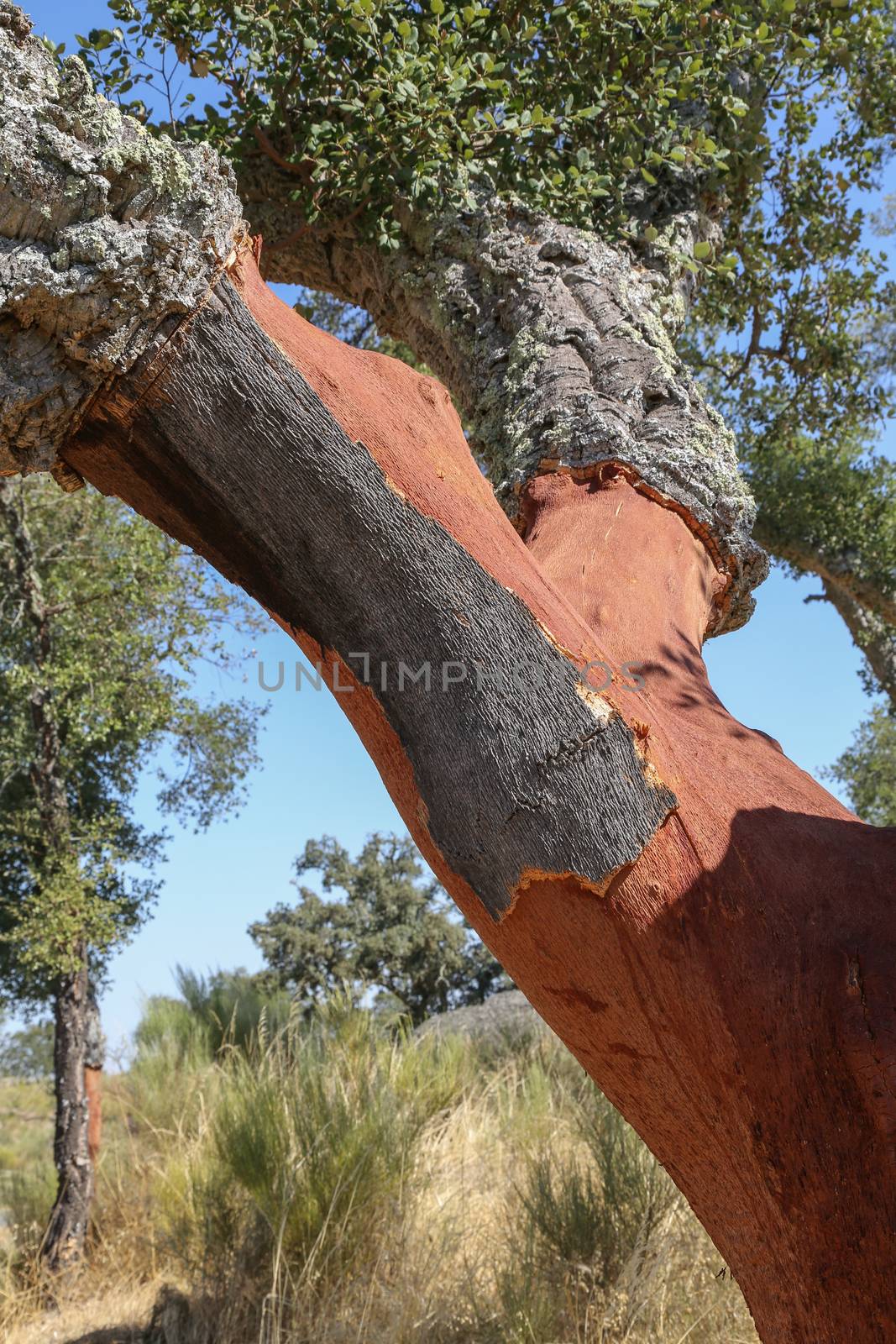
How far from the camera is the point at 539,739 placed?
5.86 ft

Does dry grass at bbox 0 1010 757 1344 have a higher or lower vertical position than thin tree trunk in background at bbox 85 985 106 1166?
lower

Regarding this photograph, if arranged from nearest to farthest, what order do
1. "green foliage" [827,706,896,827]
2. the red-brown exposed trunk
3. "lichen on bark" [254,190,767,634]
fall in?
the red-brown exposed trunk
"lichen on bark" [254,190,767,634]
"green foliage" [827,706,896,827]

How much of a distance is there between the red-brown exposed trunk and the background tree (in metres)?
5.11

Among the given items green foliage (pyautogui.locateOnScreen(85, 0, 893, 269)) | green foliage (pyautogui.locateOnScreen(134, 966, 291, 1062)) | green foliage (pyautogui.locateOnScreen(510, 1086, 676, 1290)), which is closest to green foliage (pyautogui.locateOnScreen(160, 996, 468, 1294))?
green foliage (pyautogui.locateOnScreen(510, 1086, 676, 1290))

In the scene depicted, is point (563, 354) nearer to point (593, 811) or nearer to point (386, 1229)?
point (593, 811)

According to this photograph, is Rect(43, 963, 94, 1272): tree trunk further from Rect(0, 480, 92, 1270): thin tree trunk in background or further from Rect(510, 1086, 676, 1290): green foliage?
Rect(510, 1086, 676, 1290): green foliage

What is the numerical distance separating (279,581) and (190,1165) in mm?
4659

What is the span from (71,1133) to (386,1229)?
2996 mm

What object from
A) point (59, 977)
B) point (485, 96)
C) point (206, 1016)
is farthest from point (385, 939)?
point (485, 96)

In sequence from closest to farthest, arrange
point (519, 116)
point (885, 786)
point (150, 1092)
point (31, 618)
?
point (519, 116), point (31, 618), point (150, 1092), point (885, 786)

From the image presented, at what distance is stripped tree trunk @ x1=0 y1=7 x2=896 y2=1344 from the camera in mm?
1591

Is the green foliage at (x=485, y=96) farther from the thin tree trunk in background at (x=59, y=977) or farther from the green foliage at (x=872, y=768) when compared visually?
the green foliage at (x=872, y=768)

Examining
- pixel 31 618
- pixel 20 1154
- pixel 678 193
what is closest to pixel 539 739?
pixel 678 193

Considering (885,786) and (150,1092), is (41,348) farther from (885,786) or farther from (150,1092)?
(885,786)
